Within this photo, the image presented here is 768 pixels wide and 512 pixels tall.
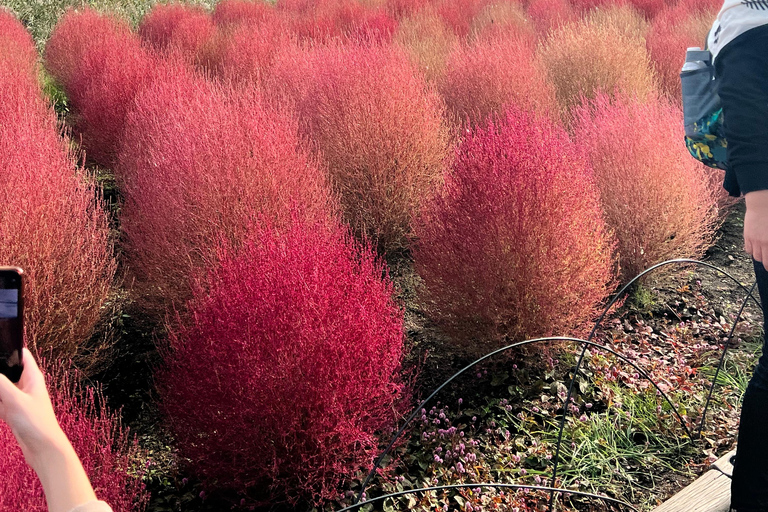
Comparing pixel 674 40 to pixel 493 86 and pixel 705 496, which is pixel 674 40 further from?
pixel 705 496

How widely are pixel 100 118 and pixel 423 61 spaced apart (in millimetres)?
3447

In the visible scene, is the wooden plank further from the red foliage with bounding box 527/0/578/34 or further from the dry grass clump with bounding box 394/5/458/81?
the red foliage with bounding box 527/0/578/34

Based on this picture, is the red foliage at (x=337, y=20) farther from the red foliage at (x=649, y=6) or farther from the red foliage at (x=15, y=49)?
the red foliage at (x=649, y=6)

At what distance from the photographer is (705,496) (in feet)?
7.85

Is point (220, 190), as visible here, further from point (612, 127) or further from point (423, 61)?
point (423, 61)

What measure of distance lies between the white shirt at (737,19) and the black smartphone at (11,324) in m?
1.37

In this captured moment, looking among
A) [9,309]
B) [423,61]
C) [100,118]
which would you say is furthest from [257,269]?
[423,61]

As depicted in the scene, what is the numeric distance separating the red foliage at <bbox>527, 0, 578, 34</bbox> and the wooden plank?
8.29m

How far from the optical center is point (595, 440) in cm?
293

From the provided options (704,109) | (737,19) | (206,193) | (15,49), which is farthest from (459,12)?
(737,19)

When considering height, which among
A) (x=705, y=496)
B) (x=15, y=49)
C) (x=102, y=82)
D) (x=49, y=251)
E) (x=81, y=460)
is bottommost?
(x=705, y=496)

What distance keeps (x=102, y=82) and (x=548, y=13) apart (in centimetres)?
708

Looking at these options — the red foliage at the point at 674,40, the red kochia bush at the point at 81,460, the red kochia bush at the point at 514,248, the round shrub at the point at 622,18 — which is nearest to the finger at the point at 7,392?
the red kochia bush at the point at 81,460

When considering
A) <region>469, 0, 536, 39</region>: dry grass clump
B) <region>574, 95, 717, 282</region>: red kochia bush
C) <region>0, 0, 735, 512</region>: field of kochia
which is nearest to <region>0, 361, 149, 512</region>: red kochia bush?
<region>0, 0, 735, 512</region>: field of kochia
